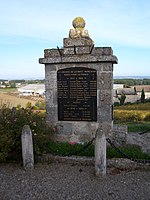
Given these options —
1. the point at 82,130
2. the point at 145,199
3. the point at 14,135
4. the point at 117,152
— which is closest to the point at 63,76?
the point at 82,130

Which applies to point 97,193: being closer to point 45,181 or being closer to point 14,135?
point 45,181

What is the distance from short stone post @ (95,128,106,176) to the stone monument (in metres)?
1.73

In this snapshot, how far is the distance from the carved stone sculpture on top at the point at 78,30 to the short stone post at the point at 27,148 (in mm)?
3388

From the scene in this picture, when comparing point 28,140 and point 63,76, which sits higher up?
point 63,76

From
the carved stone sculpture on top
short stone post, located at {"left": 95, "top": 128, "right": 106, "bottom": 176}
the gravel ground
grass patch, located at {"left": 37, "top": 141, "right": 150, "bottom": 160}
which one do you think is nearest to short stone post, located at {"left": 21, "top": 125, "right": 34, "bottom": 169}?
the gravel ground

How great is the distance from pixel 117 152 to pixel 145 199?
191 cm

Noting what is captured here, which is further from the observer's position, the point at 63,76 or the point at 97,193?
the point at 63,76

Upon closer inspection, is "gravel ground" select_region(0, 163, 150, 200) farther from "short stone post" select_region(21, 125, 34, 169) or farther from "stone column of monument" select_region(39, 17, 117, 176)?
"stone column of monument" select_region(39, 17, 117, 176)

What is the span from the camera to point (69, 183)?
5.64 meters

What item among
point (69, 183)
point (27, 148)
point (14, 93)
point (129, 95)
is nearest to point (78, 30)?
point (27, 148)

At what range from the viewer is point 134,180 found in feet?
18.8

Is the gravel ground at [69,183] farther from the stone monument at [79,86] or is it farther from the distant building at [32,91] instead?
the distant building at [32,91]

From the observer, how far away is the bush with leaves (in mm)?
6594

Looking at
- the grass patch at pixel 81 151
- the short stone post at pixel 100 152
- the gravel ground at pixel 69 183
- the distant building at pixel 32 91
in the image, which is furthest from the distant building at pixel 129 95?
the short stone post at pixel 100 152
